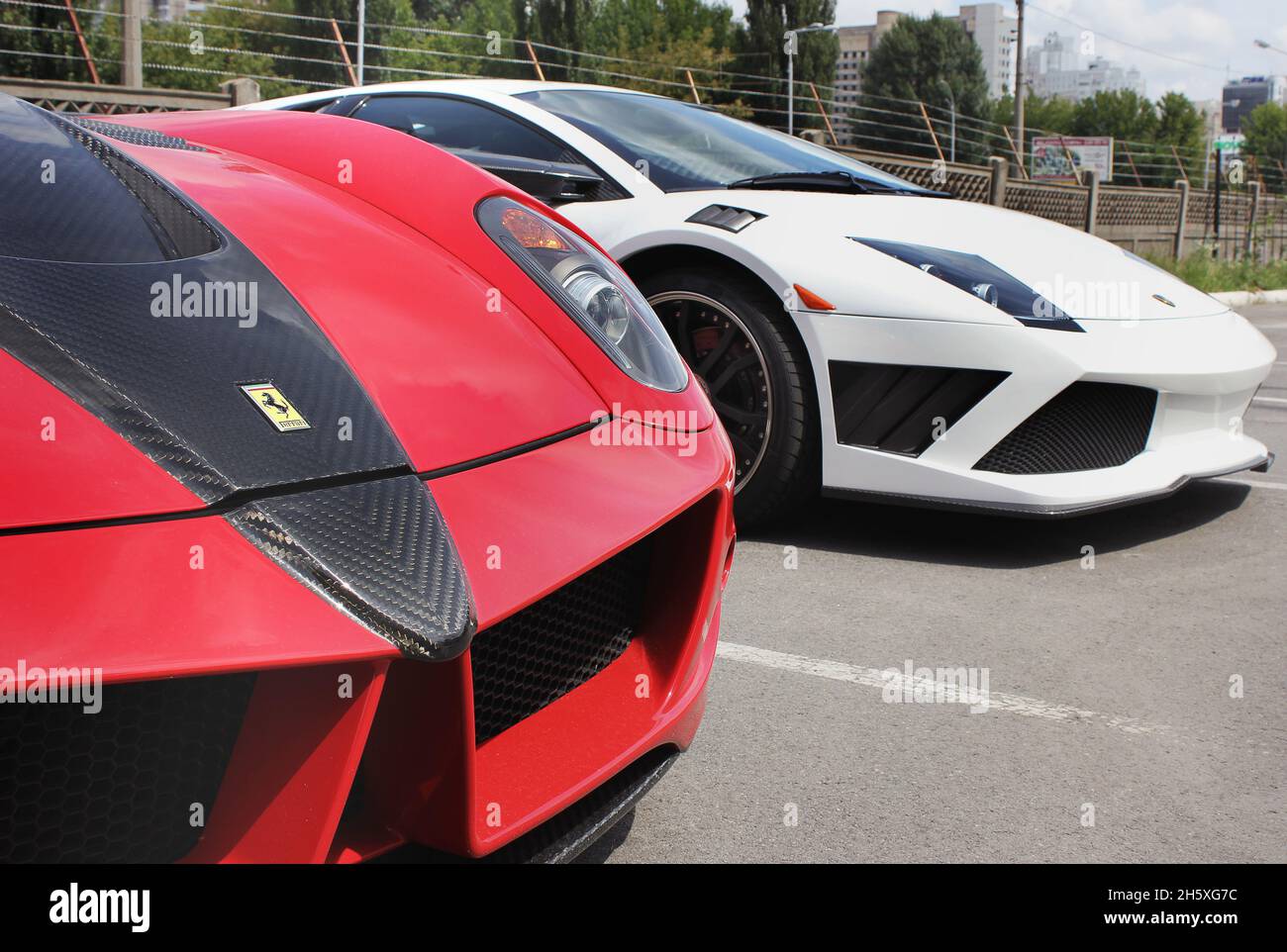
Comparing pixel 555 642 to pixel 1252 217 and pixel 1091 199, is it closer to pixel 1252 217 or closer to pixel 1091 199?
pixel 1091 199

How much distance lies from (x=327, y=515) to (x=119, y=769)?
0.94ft

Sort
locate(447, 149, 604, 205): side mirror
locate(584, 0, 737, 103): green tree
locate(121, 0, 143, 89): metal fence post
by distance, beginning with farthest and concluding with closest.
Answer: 1. locate(584, 0, 737, 103): green tree
2. locate(121, 0, 143, 89): metal fence post
3. locate(447, 149, 604, 205): side mirror

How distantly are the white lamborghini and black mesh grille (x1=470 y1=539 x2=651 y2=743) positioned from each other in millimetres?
1640

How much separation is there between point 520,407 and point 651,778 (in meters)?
0.48

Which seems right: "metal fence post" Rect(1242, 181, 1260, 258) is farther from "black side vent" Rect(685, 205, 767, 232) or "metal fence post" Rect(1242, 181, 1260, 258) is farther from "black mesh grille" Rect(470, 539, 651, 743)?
"black mesh grille" Rect(470, 539, 651, 743)

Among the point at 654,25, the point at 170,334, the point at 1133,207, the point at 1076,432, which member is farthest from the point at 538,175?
the point at 654,25

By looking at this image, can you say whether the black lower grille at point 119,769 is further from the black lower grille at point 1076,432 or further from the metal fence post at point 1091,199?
the metal fence post at point 1091,199

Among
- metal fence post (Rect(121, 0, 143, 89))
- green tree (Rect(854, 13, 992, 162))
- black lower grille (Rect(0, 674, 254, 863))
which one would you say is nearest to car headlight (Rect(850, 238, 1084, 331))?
black lower grille (Rect(0, 674, 254, 863))

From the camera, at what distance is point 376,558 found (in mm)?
1163

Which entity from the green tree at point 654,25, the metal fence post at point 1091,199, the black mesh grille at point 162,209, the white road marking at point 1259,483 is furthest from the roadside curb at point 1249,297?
the green tree at point 654,25

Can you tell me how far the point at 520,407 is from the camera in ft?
5.09

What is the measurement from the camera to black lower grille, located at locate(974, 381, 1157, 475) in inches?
124

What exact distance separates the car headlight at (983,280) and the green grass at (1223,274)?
1174 cm

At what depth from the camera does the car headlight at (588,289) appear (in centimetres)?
183
